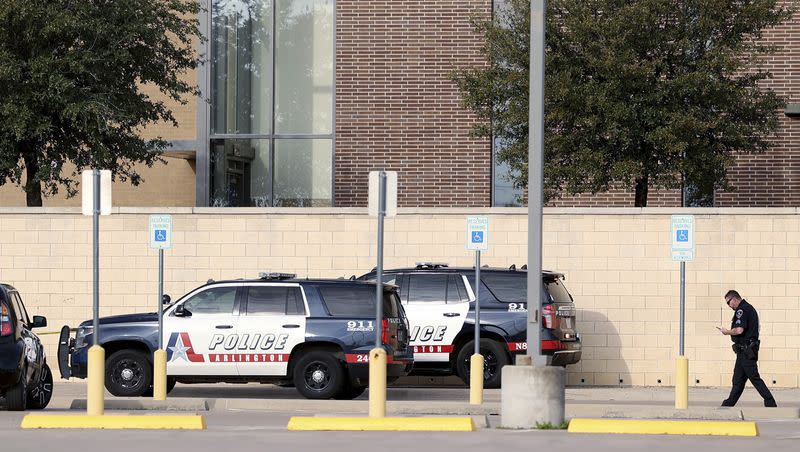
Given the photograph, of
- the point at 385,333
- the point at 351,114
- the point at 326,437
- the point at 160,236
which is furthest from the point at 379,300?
the point at 351,114

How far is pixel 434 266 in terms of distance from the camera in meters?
23.7

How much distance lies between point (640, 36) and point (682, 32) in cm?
82

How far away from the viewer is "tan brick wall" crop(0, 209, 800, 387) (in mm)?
25250

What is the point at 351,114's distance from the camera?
33.0 meters

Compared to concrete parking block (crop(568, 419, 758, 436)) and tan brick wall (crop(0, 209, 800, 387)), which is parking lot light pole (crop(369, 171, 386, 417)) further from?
tan brick wall (crop(0, 209, 800, 387))

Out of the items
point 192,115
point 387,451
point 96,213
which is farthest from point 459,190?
point 387,451

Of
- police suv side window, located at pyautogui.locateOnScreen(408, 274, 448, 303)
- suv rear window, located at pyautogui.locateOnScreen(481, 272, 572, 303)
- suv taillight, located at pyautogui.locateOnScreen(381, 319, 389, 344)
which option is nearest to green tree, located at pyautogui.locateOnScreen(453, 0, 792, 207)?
suv rear window, located at pyautogui.locateOnScreen(481, 272, 572, 303)

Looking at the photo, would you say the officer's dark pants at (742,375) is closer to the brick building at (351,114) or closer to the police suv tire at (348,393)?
the police suv tire at (348,393)

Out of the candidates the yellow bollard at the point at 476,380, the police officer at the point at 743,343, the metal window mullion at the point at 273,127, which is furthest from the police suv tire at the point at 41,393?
the metal window mullion at the point at 273,127

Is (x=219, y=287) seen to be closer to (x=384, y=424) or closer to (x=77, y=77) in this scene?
(x=384, y=424)

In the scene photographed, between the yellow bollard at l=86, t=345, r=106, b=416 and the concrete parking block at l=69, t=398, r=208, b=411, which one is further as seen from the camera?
the concrete parking block at l=69, t=398, r=208, b=411

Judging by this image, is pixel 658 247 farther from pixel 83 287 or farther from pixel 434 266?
pixel 83 287

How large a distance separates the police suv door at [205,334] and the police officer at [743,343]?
6.65m

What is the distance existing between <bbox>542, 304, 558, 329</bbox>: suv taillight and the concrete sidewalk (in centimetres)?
108
